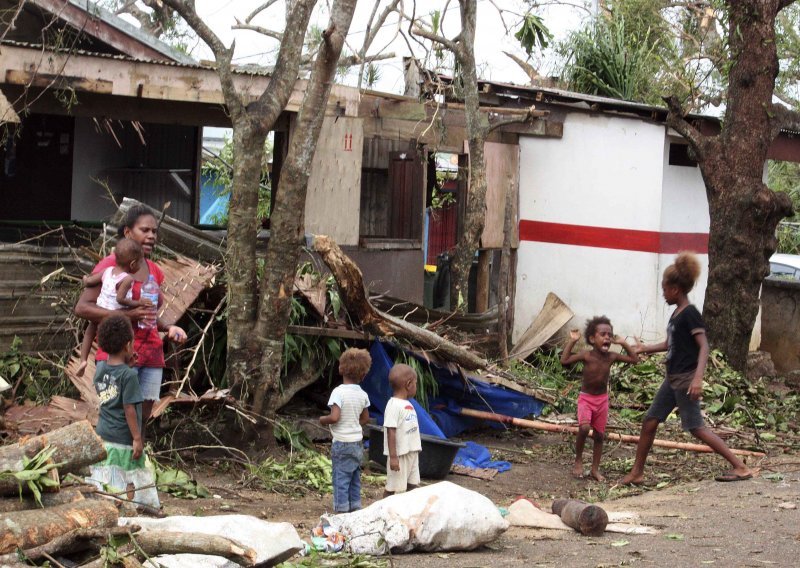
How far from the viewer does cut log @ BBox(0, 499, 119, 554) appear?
4.16 meters

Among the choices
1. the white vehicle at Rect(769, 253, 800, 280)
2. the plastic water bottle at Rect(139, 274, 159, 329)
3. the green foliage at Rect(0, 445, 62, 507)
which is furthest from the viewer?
the white vehicle at Rect(769, 253, 800, 280)

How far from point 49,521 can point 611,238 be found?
10.9 m

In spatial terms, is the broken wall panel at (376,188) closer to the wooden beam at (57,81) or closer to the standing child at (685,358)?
the wooden beam at (57,81)

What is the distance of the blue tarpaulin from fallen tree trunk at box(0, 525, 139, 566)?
4866mm

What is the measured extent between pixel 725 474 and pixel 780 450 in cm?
169

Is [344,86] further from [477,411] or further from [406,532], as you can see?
[406,532]

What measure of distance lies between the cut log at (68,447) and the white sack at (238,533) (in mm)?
338

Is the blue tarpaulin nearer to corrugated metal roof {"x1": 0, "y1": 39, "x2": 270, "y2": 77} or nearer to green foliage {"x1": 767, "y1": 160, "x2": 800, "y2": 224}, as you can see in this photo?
corrugated metal roof {"x1": 0, "y1": 39, "x2": 270, "y2": 77}

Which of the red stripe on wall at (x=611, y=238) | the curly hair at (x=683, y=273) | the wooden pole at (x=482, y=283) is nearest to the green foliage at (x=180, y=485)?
the curly hair at (x=683, y=273)

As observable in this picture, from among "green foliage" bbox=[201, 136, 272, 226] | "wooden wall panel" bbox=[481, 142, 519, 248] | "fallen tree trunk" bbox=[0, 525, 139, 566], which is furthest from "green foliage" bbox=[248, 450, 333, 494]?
"green foliage" bbox=[201, 136, 272, 226]

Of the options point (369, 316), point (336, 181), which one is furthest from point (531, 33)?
point (369, 316)

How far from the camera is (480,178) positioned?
12.9 m

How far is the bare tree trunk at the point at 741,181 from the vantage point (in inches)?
458

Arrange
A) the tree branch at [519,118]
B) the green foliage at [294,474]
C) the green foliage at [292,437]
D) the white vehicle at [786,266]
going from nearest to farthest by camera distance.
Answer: the green foliage at [294,474], the green foliage at [292,437], the tree branch at [519,118], the white vehicle at [786,266]
